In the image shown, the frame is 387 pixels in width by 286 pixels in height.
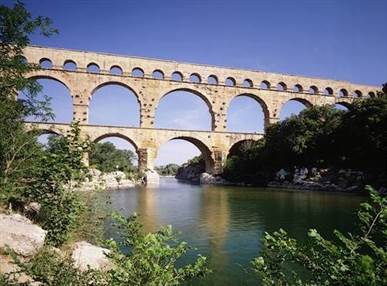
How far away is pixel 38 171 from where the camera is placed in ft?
22.6

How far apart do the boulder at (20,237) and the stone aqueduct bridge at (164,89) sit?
2753 centimetres

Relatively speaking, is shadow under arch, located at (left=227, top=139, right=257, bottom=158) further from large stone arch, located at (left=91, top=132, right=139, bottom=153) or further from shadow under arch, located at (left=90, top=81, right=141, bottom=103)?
shadow under arch, located at (left=90, top=81, right=141, bottom=103)

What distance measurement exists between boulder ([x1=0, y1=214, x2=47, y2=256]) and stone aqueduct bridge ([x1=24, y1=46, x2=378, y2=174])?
27.5m

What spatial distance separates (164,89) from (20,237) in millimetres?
33457

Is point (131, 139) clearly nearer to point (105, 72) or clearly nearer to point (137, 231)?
point (105, 72)

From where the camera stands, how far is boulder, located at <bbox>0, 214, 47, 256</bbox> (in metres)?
5.20

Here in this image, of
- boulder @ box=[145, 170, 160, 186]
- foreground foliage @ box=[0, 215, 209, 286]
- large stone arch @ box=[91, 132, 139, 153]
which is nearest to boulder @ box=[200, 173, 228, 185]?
boulder @ box=[145, 170, 160, 186]

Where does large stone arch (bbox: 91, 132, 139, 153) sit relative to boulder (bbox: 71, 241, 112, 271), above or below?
above

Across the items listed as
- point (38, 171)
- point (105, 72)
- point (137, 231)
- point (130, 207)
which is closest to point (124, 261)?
point (137, 231)

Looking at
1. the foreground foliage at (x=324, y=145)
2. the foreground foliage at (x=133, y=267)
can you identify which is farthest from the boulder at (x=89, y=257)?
the foreground foliage at (x=324, y=145)

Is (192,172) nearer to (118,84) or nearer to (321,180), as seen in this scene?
(118,84)

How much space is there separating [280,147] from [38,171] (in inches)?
1053

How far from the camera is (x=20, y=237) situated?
5402 millimetres

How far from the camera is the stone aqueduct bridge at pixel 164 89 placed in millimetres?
34969
